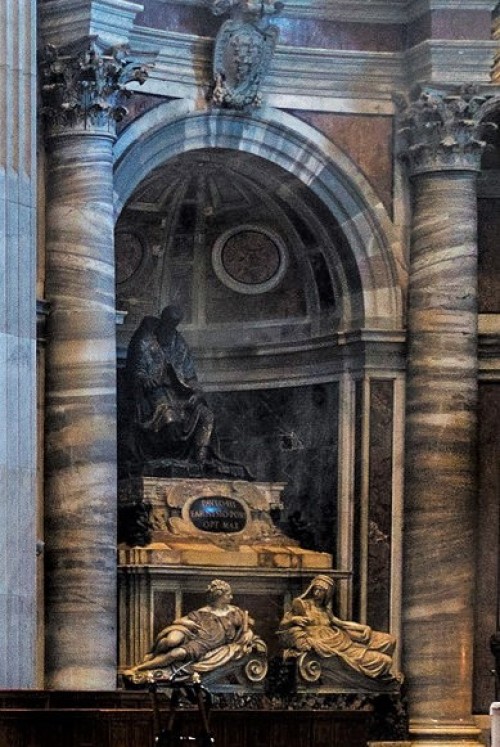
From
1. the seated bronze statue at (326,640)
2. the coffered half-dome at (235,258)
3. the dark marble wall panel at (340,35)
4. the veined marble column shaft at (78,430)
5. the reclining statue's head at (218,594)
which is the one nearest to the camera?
the veined marble column shaft at (78,430)

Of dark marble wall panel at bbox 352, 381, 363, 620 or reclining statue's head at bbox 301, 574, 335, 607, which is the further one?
dark marble wall panel at bbox 352, 381, 363, 620

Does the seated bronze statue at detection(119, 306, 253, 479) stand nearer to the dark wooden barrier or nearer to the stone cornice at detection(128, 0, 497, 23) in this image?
the stone cornice at detection(128, 0, 497, 23)

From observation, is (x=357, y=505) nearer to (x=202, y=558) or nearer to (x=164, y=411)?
(x=202, y=558)

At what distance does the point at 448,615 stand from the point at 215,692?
2.67m

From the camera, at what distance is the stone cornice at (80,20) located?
27172mm

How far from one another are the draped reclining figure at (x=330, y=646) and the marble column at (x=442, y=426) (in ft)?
1.34

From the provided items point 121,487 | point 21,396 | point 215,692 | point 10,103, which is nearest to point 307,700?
point 215,692

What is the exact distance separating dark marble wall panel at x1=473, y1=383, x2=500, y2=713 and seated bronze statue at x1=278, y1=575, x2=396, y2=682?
1.16m

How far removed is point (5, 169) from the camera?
25484 mm

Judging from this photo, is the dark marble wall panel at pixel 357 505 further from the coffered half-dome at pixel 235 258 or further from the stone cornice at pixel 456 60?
the stone cornice at pixel 456 60

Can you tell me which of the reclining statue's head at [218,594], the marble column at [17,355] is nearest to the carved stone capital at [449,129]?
the reclining statue's head at [218,594]

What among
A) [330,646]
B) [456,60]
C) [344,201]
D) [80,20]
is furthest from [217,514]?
[80,20]

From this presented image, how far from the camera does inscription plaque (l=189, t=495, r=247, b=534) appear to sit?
29.2m

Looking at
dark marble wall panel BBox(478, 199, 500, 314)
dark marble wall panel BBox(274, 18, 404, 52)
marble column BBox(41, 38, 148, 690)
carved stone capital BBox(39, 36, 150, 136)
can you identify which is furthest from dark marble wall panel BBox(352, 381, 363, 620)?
carved stone capital BBox(39, 36, 150, 136)
